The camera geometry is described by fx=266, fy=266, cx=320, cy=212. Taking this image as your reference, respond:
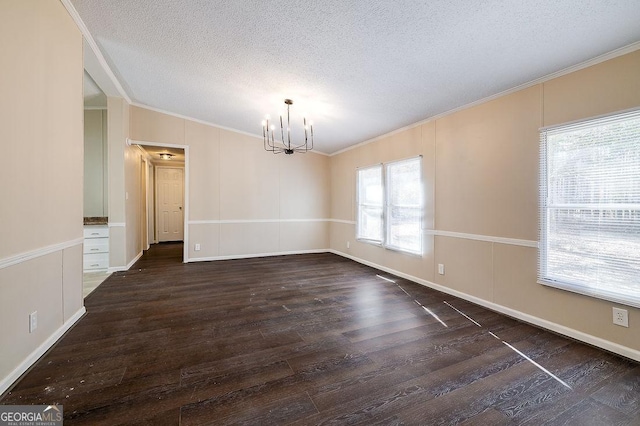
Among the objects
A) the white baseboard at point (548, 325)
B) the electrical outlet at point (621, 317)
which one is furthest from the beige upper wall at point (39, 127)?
the electrical outlet at point (621, 317)

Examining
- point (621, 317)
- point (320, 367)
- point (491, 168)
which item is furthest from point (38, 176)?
point (621, 317)

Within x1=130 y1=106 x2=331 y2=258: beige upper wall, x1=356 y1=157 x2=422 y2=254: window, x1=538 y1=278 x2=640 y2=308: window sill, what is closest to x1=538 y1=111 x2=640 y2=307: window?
x1=538 y1=278 x2=640 y2=308: window sill

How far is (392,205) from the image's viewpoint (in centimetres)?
463

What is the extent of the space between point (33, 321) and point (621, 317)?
4523 millimetres

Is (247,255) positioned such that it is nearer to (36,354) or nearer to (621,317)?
(36,354)

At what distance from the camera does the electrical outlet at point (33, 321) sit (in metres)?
1.95

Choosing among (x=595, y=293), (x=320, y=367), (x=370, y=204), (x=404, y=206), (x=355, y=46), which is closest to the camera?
(x=320, y=367)

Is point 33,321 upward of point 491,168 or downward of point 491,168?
downward

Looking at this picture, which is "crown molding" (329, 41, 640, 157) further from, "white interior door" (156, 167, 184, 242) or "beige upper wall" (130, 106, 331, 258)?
"white interior door" (156, 167, 184, 242)

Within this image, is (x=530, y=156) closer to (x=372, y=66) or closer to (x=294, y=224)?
(x=372, y=66)

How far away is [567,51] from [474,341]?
8.35ft

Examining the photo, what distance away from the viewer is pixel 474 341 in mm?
2336

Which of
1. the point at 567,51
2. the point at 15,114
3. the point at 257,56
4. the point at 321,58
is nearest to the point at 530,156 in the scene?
the point at 567,51

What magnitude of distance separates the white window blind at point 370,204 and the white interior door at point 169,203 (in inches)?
229
